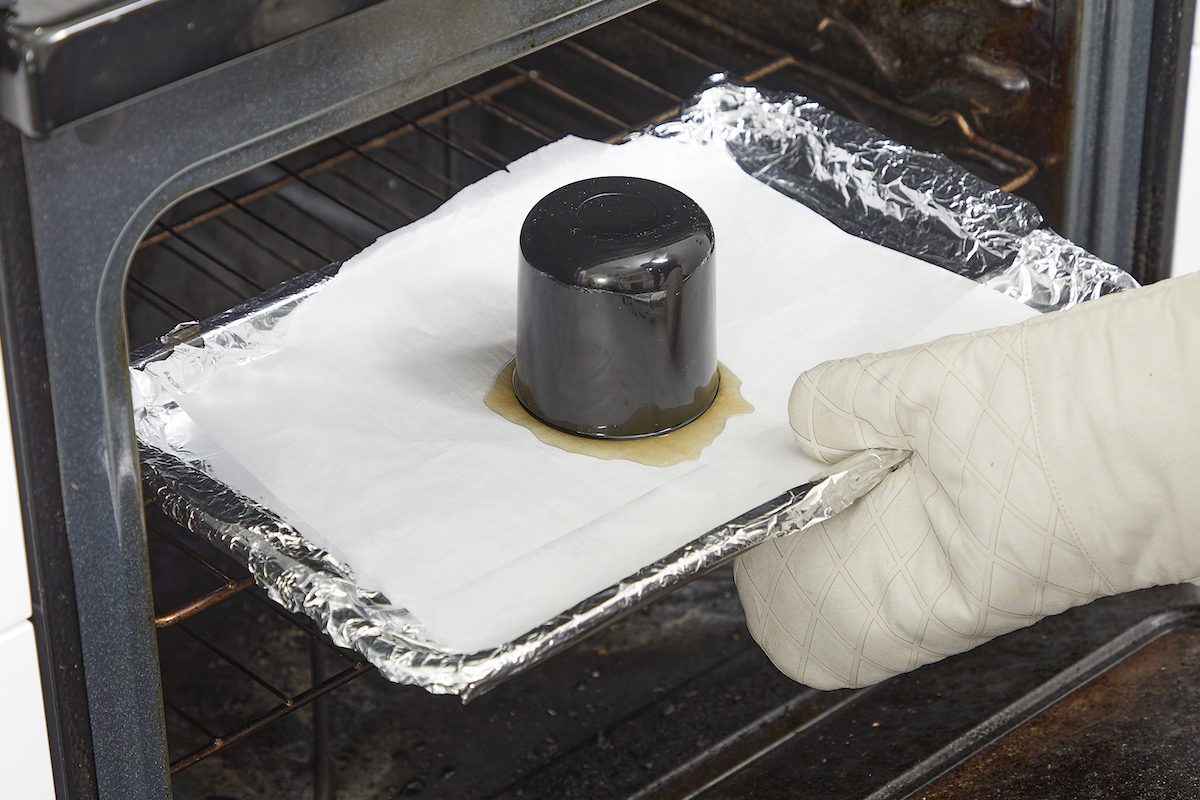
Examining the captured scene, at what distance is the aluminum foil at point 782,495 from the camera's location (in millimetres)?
703

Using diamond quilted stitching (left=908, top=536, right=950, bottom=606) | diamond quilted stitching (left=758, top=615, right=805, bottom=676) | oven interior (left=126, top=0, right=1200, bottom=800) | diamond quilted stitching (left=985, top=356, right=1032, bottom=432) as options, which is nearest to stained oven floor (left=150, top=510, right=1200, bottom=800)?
oven interior (left=126, top=0, right=1200, bottom=800)

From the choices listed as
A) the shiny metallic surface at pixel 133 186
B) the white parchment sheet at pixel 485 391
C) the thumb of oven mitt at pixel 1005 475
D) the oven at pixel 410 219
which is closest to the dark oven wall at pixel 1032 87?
the oven at pixel 410 219

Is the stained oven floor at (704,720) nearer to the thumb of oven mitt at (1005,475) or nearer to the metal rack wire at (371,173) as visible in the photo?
the metal rack wire at (371,173)

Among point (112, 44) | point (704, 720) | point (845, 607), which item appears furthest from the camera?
point (704, 720)

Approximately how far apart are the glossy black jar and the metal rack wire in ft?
1.41

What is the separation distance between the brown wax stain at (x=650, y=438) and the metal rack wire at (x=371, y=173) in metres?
0.41

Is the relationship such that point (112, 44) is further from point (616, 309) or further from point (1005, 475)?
point (1005, 475)

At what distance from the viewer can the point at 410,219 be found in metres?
1.46

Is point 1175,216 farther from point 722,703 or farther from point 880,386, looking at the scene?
point 722,703

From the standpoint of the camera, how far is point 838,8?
46.7 inches

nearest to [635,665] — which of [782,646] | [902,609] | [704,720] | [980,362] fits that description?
[704,720]

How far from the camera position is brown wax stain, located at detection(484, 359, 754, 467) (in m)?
0.84

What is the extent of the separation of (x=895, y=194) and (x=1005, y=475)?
39 centimetres

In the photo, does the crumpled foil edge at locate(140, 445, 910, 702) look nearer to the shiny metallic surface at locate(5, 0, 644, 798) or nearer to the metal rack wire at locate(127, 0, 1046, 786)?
the shiny metallic surface at locate(5, 0, 644, 798)
